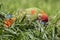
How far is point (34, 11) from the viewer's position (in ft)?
16.8

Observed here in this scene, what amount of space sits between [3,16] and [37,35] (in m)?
0.50

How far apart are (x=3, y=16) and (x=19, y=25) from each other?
23 centimetres

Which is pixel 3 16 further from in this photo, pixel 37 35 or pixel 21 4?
pixel 21 4

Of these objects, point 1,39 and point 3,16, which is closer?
point 1,39

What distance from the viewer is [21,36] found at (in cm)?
418

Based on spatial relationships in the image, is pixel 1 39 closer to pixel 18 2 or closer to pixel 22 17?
pixel 22 17

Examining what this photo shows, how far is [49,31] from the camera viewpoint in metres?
4.38

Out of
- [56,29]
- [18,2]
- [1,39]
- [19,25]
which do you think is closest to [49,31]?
[56,29]

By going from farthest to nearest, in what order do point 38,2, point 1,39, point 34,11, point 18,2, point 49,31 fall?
1. point 38,2
2. point 18,2
3. point 34,11
4. point 49,31
5. point 1,39

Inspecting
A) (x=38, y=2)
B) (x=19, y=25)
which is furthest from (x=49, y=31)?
(x=38, y=2)

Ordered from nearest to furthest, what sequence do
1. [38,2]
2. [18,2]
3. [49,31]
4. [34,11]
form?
[49,31] < [34,11] < [18,2] < [38,2]

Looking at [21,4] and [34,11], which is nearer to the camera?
[34,11]

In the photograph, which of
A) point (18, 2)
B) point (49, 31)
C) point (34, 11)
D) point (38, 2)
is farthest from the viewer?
point (38, 2)

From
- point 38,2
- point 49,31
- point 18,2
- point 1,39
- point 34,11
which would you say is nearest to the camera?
point 1,39
